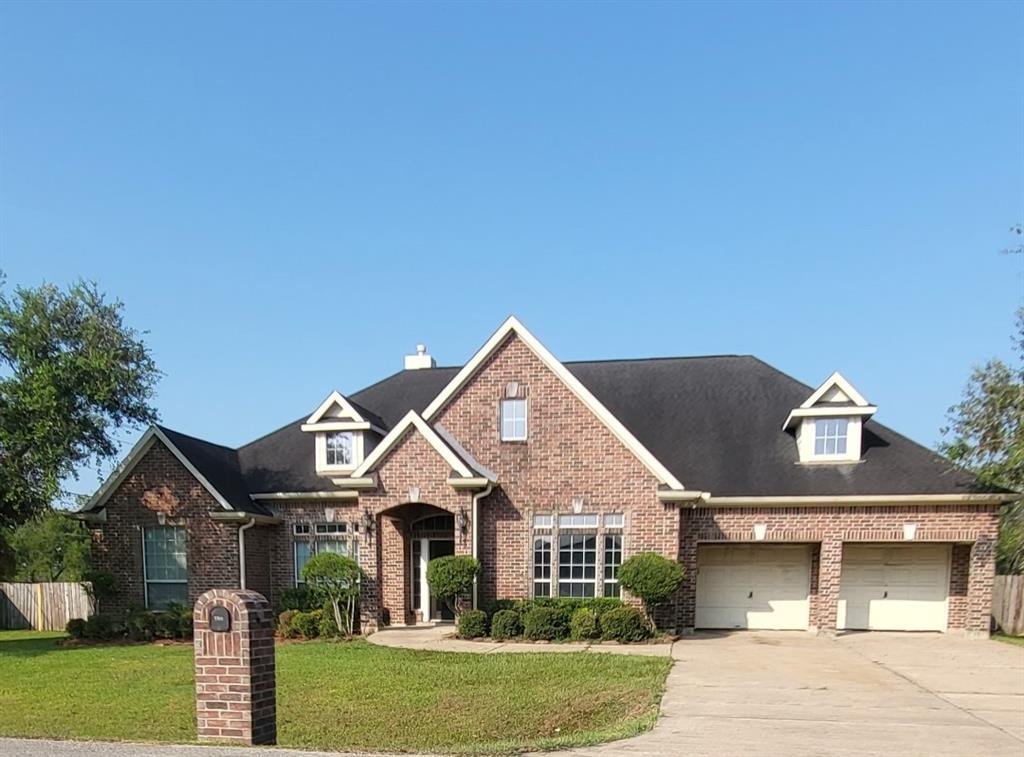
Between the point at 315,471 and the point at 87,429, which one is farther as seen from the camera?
the point at 315,471

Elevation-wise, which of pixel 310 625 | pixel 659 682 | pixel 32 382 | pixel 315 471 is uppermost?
pixel 32 382

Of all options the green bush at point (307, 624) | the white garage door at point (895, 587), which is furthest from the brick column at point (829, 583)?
the green bush at point (307, 624)

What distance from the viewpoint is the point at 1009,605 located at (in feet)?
54.1

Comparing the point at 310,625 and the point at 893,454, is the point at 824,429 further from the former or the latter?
the point at 310,625

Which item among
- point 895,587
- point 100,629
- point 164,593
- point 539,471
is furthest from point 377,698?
point 895,587

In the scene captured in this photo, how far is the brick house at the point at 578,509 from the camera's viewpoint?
567 inches

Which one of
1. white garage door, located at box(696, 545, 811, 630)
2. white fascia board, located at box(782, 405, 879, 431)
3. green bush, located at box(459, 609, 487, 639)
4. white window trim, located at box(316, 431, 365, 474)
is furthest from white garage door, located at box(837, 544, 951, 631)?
white window trim, located at box(316, 431, 365, 474)

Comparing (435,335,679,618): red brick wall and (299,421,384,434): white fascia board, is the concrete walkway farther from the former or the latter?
(299,421,384,434): white fascia board

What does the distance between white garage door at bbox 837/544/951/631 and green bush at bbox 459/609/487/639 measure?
8.93 meters

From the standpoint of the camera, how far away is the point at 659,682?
358 inches

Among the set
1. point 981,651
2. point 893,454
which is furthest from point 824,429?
point 981,651

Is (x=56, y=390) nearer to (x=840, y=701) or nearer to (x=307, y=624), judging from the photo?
(x=307, y=624)

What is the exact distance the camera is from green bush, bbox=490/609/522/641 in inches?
524

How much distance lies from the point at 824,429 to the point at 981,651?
5473mm
